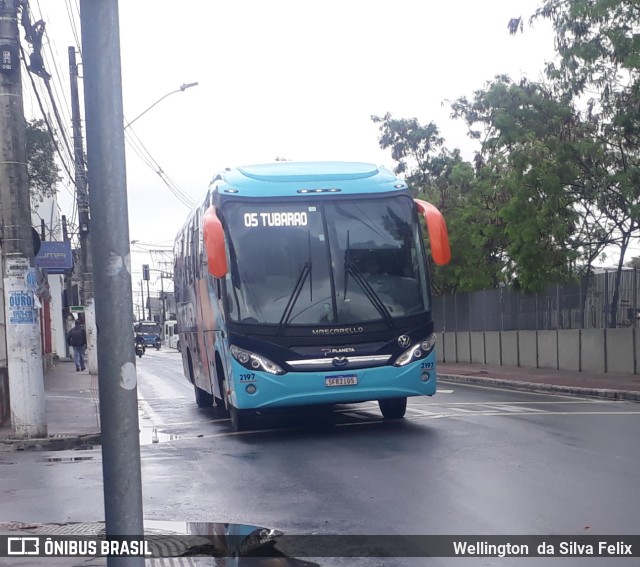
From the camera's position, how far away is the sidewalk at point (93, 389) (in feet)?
47.2

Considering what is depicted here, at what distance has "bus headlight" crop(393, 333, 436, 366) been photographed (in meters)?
13.5

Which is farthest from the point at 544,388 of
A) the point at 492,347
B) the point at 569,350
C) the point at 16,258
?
the point at 16,258

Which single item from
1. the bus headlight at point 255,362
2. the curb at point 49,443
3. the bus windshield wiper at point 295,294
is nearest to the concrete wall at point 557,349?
the bus windshield wiper at point 295,294

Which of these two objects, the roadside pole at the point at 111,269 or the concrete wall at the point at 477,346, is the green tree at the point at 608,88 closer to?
the concrete wall at the point at 477,346

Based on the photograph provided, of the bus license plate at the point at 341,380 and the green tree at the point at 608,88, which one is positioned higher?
the green tree at the point at 608,88

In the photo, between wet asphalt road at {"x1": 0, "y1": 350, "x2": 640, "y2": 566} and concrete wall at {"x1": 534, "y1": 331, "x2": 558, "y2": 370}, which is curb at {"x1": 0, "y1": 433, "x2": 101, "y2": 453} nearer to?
wet asphalt road at {"x1": 0, "y1": 350, "x2": 640, "y2": 566}

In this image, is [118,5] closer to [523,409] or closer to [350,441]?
[350,441]

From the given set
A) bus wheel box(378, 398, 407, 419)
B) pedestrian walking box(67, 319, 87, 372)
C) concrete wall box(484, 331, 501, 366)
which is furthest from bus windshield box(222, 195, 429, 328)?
pedestrian walking box(67, 319, 87, 372)

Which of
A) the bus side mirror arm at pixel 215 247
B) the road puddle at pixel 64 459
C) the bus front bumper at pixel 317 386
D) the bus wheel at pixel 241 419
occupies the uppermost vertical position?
the bus side mirror arm at pixel 215 247

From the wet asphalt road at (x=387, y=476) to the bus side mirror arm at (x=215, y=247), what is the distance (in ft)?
7.44

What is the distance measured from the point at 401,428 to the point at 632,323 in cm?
1200

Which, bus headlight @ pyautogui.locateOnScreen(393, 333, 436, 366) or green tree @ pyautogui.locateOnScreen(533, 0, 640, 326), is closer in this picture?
bus headlight @ pyautogui.locateOnScreen(393, 333, 436, 366)

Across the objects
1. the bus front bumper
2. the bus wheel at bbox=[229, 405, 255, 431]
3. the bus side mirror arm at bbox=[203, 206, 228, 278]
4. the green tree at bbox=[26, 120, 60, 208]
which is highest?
the green tree at bbox=[26, 120, 60, 208]

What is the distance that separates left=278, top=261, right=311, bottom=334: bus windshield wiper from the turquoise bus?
13 millimetres
